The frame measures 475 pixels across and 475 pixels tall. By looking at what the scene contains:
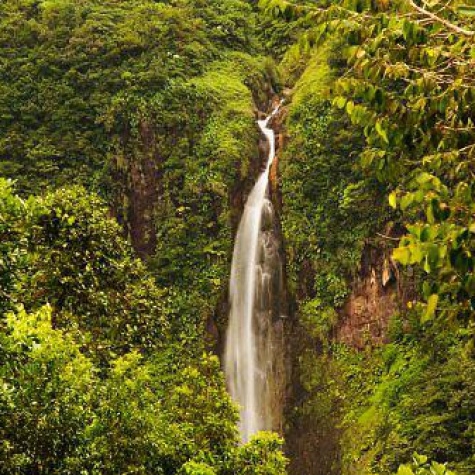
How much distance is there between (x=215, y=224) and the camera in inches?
880

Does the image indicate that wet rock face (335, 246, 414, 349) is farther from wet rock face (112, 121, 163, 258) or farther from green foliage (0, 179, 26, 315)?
green foliage (0, 179, 26, 315)

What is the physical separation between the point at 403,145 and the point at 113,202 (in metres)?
20.3

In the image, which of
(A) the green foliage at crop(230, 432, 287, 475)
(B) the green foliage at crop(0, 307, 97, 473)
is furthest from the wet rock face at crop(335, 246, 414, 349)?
(B) the green foliage at crop(0, 307, 97, 473)

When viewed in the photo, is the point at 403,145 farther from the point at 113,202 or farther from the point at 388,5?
the point at 113,202

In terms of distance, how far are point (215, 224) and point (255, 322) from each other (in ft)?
12.2

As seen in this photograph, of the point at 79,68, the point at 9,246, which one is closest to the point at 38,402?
the point at 9,246

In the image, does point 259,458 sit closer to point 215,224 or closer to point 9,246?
point 9,246

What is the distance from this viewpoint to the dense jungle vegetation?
13.9 ft

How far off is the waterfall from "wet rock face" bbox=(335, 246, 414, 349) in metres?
2.25

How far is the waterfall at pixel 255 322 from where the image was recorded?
1939cm

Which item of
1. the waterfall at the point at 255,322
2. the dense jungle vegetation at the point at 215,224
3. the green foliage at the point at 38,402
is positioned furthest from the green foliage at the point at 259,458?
the waterfall at the point at 255,322

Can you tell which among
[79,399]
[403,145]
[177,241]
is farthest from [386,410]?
[403,145]

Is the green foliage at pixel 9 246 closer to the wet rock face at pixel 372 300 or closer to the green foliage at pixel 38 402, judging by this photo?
the green foliage at pixel 38 402

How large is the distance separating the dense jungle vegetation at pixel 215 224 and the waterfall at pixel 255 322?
0.52 meters
